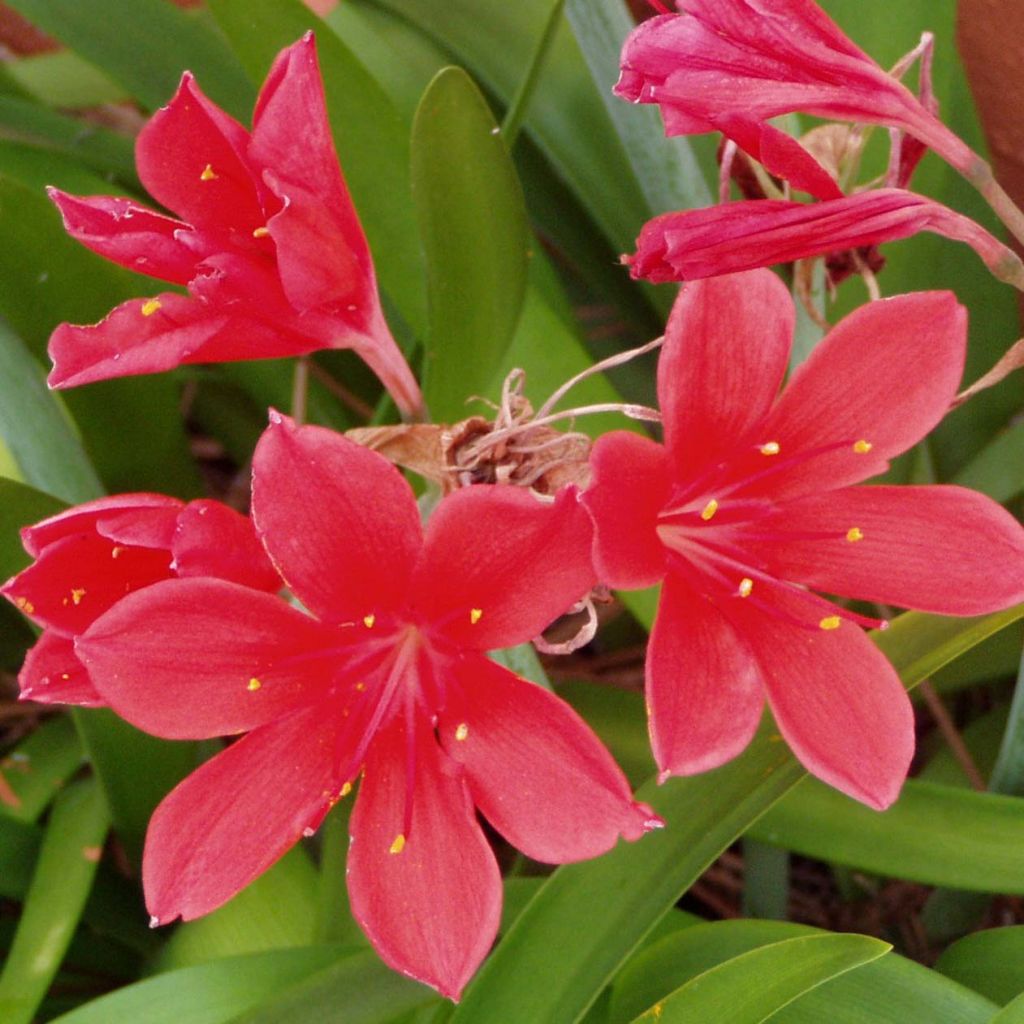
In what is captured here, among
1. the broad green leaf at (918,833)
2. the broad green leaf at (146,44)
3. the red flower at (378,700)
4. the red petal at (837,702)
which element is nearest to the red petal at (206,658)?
the red flower at (378,700)

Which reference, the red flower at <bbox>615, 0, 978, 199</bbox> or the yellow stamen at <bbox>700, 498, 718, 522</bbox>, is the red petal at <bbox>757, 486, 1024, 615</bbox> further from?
the red flower at <bbox>615, 0, 978, 199</bbox>

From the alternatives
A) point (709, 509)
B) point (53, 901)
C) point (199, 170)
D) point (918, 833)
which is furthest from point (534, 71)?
point (53, 901)

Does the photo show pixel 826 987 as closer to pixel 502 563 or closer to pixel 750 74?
pixel 502 563

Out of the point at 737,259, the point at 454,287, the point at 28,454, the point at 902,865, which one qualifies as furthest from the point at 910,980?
the point at 28,454

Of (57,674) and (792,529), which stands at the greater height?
(57,674)

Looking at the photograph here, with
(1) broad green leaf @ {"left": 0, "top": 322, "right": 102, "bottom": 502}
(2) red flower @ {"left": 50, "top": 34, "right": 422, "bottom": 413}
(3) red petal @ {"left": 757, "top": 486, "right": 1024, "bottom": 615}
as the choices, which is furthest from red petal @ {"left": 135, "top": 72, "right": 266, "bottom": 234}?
(3) red petal @ {"left": 757, "top": 486, "right": 1024, "bottom": 615}

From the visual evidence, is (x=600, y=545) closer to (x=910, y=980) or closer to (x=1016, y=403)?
(x=910, y=980)
